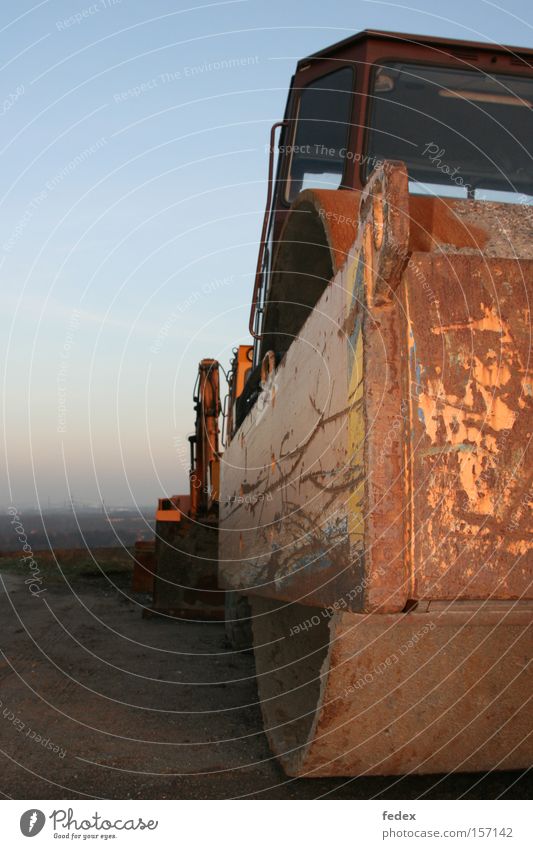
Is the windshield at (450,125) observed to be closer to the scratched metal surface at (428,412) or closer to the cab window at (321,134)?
the cab window at (321,134)

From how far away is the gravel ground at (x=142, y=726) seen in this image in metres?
2.50

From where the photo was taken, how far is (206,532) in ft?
22.5

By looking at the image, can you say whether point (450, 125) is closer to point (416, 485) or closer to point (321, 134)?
point (321, 134)

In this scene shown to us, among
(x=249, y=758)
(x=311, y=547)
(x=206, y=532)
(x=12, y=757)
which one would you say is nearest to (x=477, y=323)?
(x=311, y=547)

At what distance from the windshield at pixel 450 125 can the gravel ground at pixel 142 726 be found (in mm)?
2497

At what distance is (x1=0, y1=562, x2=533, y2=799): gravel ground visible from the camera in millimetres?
2502

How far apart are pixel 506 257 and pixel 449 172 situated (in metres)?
2.18

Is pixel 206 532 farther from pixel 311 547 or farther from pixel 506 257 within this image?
pixel 506 257
